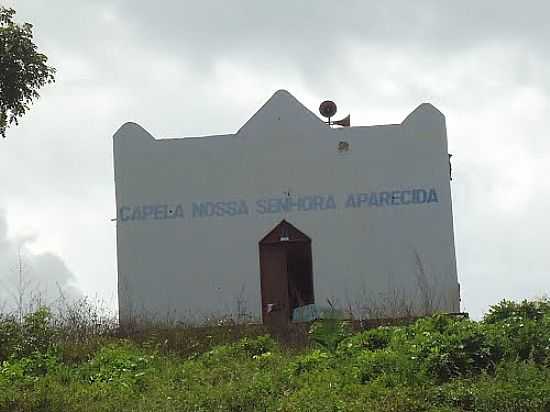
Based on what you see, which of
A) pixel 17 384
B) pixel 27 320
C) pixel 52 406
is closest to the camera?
pixel 52 406

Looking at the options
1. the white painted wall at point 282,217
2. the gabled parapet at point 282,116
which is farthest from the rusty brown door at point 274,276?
the gabled parapet at point 282,116

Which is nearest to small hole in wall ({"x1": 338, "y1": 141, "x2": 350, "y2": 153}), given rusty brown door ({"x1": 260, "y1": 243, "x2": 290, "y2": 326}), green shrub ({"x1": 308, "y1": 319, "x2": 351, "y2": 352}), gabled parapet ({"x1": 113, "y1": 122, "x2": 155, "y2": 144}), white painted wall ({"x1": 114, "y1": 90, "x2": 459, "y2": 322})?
white painted wall ({"x1": 114, "y1": 90, "x2": 459, "y2": 322})

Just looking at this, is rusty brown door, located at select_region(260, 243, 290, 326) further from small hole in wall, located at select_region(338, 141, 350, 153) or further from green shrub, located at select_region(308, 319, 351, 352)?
green shrub, located at select_region(308, 319, 351, 352)

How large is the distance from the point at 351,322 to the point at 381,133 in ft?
16.0

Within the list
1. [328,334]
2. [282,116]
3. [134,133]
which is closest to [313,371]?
[328,334]

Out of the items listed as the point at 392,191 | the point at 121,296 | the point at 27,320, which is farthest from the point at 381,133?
the point at 27,320

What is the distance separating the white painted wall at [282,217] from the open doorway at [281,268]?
0.61 ft

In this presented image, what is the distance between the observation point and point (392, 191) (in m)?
20.3

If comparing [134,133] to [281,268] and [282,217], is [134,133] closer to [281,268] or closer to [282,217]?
[282,217]

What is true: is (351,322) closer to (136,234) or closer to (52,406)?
(136,234)

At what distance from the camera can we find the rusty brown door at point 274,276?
67.1 ft

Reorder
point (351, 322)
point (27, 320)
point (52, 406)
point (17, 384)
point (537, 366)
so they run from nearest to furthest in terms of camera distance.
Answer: point (537, 366) → point (52, 406) → point (17, 384) → point (27, 320) → point (351, 322)

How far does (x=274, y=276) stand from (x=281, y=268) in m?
0.23

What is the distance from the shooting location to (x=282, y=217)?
20438mm
